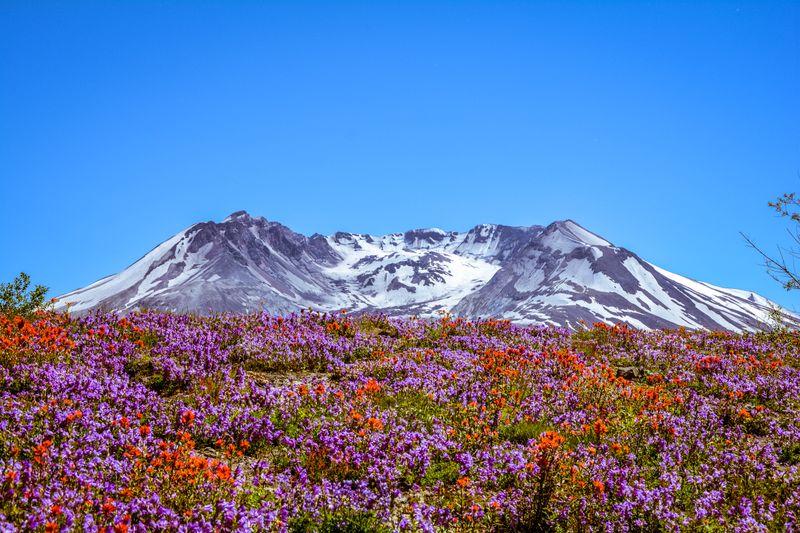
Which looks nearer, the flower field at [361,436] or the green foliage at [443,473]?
the flower field at [361,436]

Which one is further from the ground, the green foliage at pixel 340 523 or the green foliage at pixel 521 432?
the green foliage at pixel 521 432

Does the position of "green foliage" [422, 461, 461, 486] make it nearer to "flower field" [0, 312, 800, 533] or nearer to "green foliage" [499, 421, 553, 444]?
"flower field" [0, 312, 800, 533]

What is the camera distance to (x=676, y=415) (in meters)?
9.83

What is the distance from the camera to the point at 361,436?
7129 millimetres

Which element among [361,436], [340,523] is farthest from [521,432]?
[340,523]

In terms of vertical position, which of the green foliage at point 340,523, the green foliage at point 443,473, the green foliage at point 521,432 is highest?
the green foliage at point 521,432

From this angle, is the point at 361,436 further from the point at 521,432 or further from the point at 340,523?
the point at 521,432

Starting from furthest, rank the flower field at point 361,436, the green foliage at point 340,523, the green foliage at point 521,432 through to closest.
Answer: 1. the green foliage at point 521,432
2. the green foliage at point 340,523
3. the flower field at point 361,436

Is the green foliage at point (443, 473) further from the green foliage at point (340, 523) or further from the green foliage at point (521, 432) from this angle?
the green foliage at point (521, 432)

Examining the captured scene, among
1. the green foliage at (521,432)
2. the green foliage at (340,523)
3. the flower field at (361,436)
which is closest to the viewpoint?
the flower field at (361,436)

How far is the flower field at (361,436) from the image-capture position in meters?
5.28

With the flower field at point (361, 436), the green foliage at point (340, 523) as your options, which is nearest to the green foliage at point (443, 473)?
the flower field at point (361, 436)

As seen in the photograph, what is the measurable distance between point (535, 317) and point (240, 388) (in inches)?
6517

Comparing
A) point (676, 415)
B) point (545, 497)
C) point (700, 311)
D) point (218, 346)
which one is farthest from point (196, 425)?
point (700, 311)
